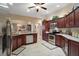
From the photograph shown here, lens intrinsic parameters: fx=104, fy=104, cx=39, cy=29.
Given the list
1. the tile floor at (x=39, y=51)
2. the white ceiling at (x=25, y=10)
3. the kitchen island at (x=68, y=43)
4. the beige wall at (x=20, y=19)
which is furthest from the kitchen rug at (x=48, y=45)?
the white ceiling at (x=25, y=10)

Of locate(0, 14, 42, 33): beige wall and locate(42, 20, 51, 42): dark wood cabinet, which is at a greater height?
locate(0, 14, 42, 33): beige wall

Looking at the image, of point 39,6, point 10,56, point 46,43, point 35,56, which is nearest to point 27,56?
point 35,56

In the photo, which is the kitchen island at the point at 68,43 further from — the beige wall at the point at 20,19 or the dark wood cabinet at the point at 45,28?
the beige wall at the point at 20,19

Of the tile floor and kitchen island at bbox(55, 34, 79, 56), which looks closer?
kitchen island at bbox(55, 34, 79, 56)

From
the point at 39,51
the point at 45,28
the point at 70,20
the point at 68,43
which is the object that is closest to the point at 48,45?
the point at 39,51

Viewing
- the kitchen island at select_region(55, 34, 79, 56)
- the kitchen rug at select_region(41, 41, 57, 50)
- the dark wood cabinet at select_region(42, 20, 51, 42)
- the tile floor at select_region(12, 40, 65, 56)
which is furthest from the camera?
the kitchen rug at select_region(41, 41, 57, 50)

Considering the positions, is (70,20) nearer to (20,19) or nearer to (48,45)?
(48,45)

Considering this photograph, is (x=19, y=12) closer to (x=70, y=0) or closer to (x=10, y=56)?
(x=10, y=56)

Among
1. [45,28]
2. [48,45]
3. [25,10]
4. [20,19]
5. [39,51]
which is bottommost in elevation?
[39,51]

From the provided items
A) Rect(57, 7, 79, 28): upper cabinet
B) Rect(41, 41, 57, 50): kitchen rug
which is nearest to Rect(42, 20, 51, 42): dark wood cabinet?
Rect(41, 41, 57, 50): kitchen rug

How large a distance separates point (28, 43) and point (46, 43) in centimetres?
56

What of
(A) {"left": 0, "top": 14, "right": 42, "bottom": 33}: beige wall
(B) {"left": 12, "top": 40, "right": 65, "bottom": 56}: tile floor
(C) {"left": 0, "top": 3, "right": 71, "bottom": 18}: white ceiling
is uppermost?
(C) {"left": 0, "top": 3, "right": 71, "bottom": 18}: white ceiling

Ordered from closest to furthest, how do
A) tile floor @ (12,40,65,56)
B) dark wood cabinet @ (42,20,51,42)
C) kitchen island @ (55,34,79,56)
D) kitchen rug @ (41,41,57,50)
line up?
kitchen island @ (55,34,79,56)
tile floor @ (12,40,65,56)
dark wood cabinet @ (42,20,51,42)
kitchen rug @ (41,41,57,50)

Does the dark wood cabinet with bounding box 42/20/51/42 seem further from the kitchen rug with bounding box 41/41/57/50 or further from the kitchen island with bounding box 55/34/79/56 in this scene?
the kitchen island with bounding box 55/34/79/56
